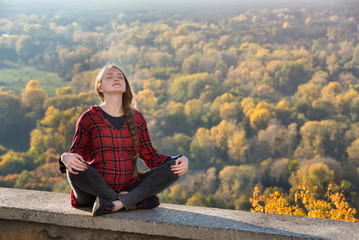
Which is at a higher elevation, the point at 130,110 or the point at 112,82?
the point at 112,82

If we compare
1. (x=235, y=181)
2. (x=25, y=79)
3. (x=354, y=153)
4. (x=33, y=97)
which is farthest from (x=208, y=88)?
(x=25, y=79)

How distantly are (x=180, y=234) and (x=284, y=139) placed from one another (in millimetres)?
28784

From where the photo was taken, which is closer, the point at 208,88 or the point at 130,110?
the point at 130,110

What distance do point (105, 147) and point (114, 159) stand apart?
0.23ft

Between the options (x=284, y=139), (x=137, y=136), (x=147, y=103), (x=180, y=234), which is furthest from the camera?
(x=147, y=103)

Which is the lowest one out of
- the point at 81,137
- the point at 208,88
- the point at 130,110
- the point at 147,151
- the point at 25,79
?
the point at 208,88

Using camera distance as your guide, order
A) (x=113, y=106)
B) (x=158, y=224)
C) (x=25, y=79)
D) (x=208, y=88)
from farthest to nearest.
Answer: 1. (x=25, y=79)
2. (x=208, y=88)
3. (x=113, y=106)
4. (x=158, y=224)

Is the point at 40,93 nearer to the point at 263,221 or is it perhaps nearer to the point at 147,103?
the point at 147,103

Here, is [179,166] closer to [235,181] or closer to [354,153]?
[235,181]

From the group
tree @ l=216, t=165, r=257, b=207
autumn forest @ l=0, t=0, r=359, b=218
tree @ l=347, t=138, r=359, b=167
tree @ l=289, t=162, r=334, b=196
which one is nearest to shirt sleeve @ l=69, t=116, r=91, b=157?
autumn forest @ l=0, t=0, r=359, b=218

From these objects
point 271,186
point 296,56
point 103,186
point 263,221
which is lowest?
point 271,186

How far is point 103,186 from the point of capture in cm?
191

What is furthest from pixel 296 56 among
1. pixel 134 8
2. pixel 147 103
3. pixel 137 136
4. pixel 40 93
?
pixel 137 136

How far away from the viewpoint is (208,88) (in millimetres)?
35406
